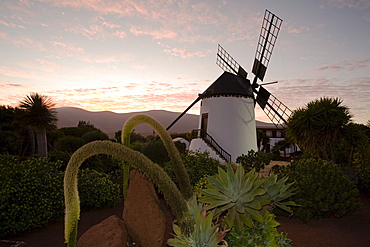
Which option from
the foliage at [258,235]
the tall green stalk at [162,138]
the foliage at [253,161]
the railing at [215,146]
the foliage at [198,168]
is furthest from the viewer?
the railing at [215,146]

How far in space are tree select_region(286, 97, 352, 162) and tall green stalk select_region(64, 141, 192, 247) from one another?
11695 millimetres

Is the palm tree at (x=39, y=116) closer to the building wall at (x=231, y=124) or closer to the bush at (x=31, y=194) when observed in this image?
the bush at (x=31, y=194)

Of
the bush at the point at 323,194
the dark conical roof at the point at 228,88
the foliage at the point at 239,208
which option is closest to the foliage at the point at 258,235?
the foliage at the point at 239,208

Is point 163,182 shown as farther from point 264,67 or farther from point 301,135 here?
point 264,67

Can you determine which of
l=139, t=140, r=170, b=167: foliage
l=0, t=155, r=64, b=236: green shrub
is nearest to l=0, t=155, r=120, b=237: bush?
l=0, t=155, r=64, b=236: green shrub

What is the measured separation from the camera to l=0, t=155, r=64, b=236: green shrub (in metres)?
6.82

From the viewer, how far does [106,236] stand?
497cm

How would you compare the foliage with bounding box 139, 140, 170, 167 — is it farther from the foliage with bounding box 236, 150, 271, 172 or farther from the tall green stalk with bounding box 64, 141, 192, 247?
the tall green stalk with bounding box 64, 141, 192, 247

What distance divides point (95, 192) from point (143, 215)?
176 inches

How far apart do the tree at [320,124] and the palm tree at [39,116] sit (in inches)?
587

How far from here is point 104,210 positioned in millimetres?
9281

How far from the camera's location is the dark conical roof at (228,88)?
2138cm

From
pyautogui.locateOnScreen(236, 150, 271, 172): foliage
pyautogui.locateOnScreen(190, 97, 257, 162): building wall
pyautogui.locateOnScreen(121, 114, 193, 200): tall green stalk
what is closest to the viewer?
pyautogui.locateOnScreen(121, 114, 193, 200): tall green stalk

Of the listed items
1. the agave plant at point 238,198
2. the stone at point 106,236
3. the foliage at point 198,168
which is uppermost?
the agave plant at point 238,198
